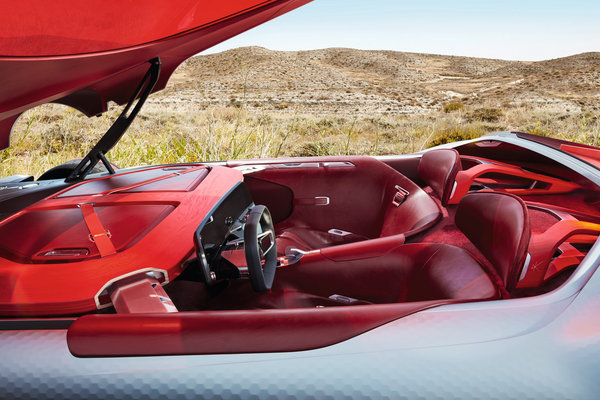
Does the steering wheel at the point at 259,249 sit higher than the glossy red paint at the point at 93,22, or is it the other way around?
the glossy red paint at the point at 93,22

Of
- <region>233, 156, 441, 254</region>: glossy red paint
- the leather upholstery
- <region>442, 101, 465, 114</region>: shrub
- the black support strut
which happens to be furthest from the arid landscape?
the leather upholstery

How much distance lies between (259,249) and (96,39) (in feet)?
2.68

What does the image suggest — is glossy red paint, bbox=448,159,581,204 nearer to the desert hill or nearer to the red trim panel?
the red trim panel

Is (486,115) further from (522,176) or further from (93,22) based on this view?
(93,22)

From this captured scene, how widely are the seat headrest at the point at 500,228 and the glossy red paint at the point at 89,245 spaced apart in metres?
1.00

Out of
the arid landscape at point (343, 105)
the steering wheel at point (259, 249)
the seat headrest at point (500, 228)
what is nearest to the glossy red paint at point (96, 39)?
the steering wheel at point (259, 249)

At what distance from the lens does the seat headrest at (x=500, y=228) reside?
132 cm

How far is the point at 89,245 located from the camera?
1.40 metres

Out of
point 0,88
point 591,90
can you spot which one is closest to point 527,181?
point 0,88

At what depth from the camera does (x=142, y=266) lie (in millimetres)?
1356

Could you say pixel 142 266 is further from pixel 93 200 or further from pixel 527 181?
pixel 527 181

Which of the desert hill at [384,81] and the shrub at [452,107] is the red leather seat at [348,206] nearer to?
the desert hill at [384,81]

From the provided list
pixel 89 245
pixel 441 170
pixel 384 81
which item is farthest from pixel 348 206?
pixel 384 81

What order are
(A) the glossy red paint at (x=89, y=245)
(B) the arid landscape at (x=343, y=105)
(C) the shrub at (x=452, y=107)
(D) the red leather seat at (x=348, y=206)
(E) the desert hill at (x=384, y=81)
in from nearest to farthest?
(A) the glossy red paint at (x=89, y=245) → (D) the red leather seat at (x=348, y=206) → (B) the arid landscape at (x=343, y=105) → (C) the shrub at (x=452, y=107) → (E) the desert hill at (x=384, y=81)
